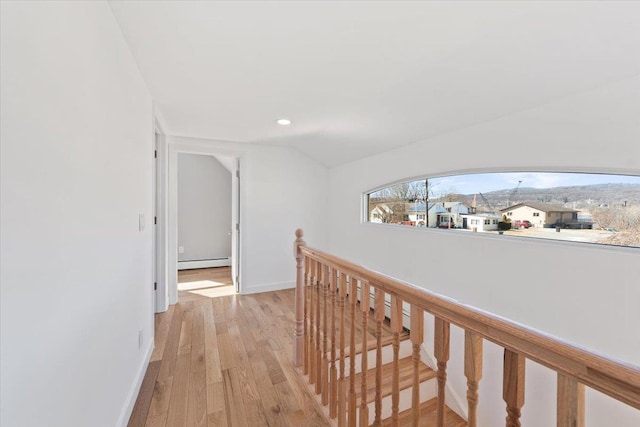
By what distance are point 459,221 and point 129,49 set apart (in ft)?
9.59

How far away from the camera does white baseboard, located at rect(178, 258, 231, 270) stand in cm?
528

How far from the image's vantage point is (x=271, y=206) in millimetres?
4105

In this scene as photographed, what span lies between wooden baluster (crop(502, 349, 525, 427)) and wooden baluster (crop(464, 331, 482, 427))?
85 mm

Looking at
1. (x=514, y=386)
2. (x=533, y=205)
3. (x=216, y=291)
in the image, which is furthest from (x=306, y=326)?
(x=216, y=291)

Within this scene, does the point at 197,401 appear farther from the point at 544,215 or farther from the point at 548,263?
the point at 544,215

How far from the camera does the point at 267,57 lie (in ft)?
5.66

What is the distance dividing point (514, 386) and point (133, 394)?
215 centimetres

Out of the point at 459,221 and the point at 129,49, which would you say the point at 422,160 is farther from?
the point at 129,49

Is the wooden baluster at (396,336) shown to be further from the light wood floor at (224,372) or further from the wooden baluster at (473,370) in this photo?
the light wood floor at (224,372)

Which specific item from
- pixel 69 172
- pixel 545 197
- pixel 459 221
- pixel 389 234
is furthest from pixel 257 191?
pixel 545 197

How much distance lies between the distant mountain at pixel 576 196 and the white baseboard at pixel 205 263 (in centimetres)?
484

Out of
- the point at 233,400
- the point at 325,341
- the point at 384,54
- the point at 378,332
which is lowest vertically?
the point at 233,400

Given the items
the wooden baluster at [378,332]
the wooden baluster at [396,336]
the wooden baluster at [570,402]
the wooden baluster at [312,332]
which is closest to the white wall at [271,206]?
the wooden baluster at [312,332]

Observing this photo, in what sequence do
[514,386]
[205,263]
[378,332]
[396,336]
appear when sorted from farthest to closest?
[205,263], [378,332], [396,336], [514,386]
